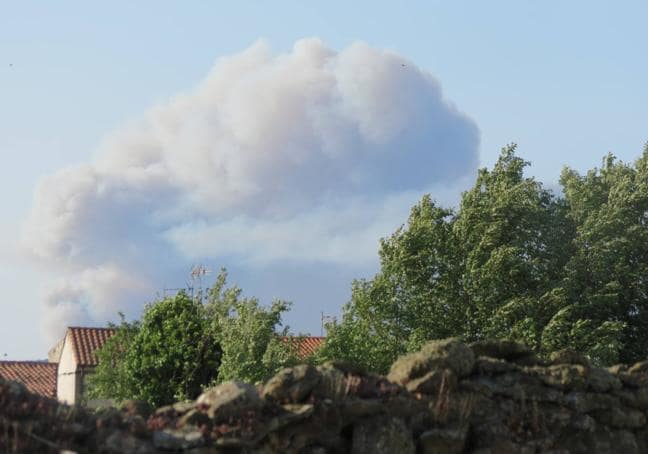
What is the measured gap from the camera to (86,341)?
175ft

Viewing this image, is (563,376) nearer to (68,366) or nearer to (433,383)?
(433,383)

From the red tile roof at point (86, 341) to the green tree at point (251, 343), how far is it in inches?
664

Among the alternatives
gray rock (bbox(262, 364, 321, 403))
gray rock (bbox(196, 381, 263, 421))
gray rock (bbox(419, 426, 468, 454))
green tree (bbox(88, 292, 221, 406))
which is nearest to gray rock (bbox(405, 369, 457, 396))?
gray rock (bbox(419, 426, 468, 454))

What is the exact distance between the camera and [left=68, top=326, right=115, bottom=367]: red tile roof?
5147 centimetres

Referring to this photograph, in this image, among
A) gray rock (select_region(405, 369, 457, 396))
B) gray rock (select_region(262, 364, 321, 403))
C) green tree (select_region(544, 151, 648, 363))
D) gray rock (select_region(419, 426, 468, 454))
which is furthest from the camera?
green tree (select_region(544, 151, 648, 363))

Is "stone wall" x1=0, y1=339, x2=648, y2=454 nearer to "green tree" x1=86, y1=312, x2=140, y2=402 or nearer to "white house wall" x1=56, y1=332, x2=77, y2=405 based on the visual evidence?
"green tree" x1=86, y1=312, x2=140, y2=402

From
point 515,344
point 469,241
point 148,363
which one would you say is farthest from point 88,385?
point 515,344

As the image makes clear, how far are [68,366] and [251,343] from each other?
24349 mm

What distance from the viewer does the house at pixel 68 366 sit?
5125 cm

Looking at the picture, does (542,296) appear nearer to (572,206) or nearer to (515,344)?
(572,206)

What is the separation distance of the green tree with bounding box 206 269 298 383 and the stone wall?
63.2 feet

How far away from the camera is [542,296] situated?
3259 cm

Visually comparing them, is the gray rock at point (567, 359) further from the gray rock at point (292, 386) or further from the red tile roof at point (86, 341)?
the red tile roof at point (86, 341)

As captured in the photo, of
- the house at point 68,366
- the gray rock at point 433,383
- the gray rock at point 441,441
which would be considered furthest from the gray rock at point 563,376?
the house at point 68,366
